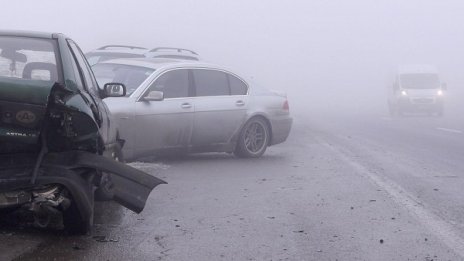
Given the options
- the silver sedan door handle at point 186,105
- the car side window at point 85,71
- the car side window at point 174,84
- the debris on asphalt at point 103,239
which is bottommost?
the debris on asphalt at point 103,239

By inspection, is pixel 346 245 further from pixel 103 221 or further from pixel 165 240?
pixel 103 221

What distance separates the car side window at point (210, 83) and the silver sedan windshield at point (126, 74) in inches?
31.3

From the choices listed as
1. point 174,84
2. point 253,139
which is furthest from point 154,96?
point 253,139

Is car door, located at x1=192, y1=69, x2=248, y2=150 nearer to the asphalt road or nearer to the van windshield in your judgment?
the asphalt road

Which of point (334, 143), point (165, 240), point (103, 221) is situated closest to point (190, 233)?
point (165, 240)

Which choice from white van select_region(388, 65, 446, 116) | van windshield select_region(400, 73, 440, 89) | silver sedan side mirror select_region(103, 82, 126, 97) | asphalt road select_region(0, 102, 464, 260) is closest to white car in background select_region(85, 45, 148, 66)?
asphalt road select_region(0, 102, 464, 260)

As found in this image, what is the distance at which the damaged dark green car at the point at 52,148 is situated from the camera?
6.02 meters

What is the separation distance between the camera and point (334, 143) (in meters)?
17.3

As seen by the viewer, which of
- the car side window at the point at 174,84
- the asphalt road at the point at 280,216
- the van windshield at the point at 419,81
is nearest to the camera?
the asphalt road at the point at 280,216

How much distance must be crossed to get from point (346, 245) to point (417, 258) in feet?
2.04

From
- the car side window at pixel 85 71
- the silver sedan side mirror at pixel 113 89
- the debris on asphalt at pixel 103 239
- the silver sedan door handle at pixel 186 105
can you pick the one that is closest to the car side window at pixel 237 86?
the silver sedan door handle at pixel 186 105

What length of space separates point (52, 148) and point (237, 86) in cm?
714

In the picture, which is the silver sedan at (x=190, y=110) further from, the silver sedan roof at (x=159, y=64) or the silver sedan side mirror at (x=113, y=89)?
the silver sedan side mirror at (x=113, y=89)

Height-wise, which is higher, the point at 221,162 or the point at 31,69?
the point at 31,69
